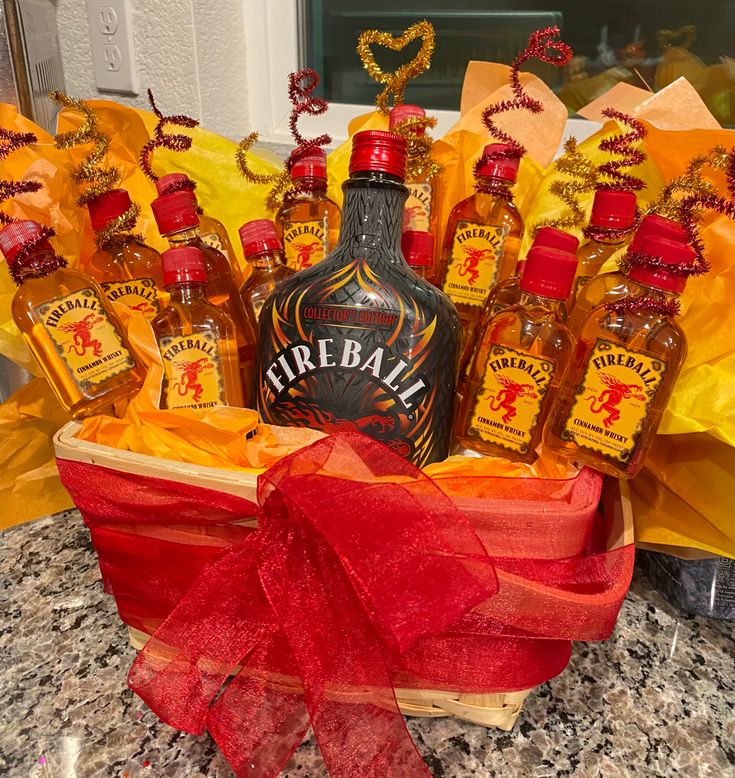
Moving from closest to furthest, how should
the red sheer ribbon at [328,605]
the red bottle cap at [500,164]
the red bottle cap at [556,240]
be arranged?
the red sheer ribbon at [328,605], the red bottle cap at [556,240], the red bottle cap at [500,164]

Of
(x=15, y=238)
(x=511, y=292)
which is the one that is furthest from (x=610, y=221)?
A: (x=15, y=238)

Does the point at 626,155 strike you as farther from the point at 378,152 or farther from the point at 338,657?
the point at 338,657

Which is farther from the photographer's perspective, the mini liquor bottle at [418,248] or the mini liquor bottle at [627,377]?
the mini liquor bottle at [418,248]

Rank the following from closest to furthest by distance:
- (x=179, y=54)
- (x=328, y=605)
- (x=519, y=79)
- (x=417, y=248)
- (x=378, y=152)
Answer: (x=328, y=605) < (x=378, y=152) < (x=417, y=248) < (x=519, y=79) < (x=179, y=54)

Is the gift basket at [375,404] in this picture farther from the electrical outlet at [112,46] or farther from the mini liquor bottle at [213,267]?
the electrical outlet at [112,46]

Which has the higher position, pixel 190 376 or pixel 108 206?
pixel 108 206

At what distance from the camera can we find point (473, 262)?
67cm

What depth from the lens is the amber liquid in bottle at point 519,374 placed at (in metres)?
0.53

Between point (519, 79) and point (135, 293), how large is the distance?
54cm

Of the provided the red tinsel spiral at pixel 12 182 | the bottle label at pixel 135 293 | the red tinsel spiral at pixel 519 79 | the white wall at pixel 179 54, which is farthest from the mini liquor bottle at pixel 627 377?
the white wall at pixel 179 54

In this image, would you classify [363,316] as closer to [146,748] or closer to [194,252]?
[194,252]

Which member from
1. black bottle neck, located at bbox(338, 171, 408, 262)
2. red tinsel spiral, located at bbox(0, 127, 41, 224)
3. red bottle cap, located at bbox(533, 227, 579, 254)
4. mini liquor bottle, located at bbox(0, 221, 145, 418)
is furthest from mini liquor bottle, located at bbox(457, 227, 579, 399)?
red tinsel spiral, located at bbox(0, 127, 41, 224)

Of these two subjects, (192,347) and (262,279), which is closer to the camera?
(192,347)

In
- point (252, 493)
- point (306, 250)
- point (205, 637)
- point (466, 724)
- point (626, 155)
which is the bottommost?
point (466, 724)
